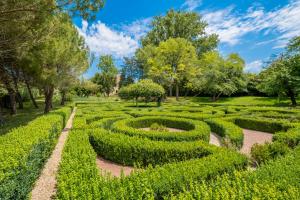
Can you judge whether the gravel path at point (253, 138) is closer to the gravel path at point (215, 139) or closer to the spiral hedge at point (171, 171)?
the spiral hedge at point (171, 171)

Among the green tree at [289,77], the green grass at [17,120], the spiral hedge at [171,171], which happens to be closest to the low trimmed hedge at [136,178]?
the spiral hedge at [171,171]

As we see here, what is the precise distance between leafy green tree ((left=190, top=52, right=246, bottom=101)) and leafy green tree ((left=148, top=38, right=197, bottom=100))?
2574 mm

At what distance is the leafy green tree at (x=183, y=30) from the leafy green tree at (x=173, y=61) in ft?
37.8

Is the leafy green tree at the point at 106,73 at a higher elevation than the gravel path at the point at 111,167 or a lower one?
higher

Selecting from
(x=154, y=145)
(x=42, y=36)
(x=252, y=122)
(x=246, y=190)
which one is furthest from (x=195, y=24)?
(x=246, y=190)

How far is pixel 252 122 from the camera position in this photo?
13211 millimetres

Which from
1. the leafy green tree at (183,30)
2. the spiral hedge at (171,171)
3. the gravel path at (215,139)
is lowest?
the gravel path at (215,139)

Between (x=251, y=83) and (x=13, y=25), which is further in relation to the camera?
(x=251, y=83)

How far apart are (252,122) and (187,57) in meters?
25.3

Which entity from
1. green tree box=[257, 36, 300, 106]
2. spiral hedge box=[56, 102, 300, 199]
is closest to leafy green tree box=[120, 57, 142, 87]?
green tree box=[257, 36, 300, 106]

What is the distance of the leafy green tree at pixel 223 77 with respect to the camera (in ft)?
107

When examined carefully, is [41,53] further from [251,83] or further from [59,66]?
[251,83]

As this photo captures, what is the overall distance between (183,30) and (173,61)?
46.5 feet

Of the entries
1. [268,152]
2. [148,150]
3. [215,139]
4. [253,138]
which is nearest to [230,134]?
[215,139]
